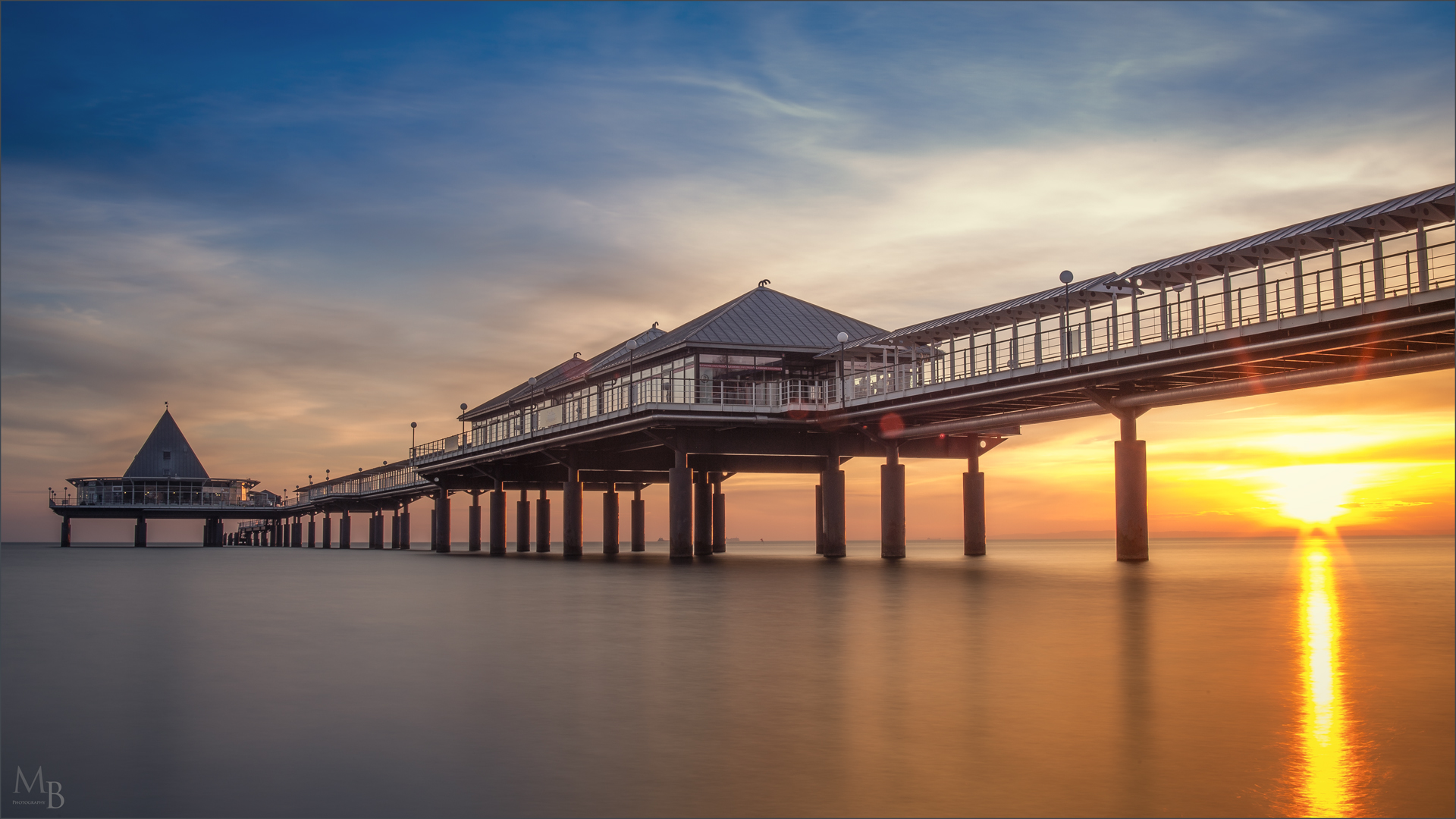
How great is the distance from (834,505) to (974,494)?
8.25 metres

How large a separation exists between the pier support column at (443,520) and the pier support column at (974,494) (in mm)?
47863

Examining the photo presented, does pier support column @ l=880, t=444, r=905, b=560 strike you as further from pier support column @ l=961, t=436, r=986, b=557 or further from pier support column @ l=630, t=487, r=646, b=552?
pier support column @ l=630, t=487, r=646, b=552

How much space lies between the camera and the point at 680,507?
5450 cm

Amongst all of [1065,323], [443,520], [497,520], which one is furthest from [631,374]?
[443,520]

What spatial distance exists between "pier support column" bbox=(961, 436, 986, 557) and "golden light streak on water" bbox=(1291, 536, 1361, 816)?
37196 millimetres

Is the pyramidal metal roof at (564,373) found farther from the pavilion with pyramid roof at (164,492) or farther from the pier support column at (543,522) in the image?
the pavilion with pyramid roof at (164,492)

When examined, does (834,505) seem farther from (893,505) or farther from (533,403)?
(533,403)

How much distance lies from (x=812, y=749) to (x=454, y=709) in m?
4.57

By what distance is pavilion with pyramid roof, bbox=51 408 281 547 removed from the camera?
378ft

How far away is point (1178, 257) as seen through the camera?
119ft

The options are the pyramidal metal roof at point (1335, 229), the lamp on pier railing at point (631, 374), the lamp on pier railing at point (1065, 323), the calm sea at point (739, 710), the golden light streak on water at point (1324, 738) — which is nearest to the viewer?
the golden light streak on water at point (1324, 738)

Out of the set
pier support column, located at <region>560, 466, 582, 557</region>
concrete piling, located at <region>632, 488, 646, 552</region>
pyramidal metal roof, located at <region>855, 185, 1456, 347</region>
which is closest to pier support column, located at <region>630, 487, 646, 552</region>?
concrete piling, located at <region>632, 488, 646, 552</region>

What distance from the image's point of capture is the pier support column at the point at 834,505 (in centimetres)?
5488

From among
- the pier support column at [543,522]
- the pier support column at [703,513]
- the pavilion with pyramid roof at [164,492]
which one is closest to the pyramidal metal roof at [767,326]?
the pier support column at [703,513]
